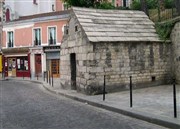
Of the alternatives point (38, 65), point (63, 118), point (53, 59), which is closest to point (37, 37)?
→ point (38, 65)

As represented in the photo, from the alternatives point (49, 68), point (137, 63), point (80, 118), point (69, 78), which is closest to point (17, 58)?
point (49, 68)

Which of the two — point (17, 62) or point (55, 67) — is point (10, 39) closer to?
point (17, 62)

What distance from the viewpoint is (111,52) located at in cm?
1686

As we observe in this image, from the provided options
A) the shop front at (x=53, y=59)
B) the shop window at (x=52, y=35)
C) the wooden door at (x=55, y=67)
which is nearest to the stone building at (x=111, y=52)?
the shop front at (x=53, y=59)

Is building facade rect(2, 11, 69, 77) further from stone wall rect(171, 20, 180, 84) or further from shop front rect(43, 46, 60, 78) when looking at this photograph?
stone wall rect(171, 20, 180, 84)

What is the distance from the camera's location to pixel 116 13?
19734 millimetres

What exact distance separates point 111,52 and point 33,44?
80.7ft

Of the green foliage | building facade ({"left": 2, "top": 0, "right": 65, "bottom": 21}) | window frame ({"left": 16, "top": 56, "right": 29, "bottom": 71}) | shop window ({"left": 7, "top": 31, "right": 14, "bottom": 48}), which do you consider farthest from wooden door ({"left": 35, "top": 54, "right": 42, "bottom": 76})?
the green foliage

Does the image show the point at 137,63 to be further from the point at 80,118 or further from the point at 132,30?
the point at 80,118

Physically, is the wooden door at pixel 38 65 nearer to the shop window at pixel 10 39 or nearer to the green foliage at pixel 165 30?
the shop window at pixel 10 39

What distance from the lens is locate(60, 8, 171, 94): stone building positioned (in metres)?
16.5

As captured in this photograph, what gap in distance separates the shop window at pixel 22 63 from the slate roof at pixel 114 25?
23171 mm

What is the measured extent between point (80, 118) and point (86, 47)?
638cm

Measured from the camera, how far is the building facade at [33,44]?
126ft
